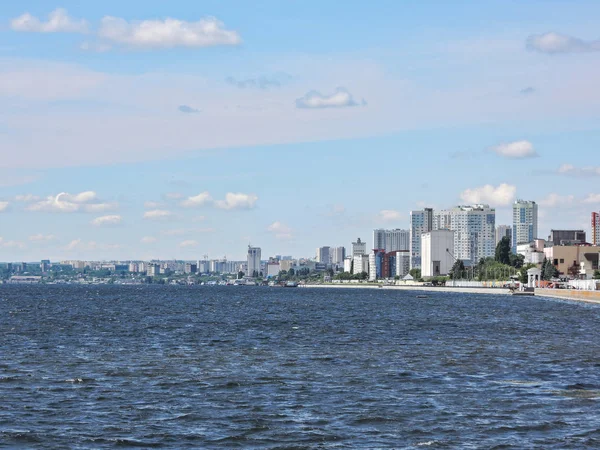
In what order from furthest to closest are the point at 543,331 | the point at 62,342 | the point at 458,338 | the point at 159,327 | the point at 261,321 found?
1. the point at 261,321
2. the point at 159,327
3. the point at 543,331
4. the point at 458,338
5. the point at 62,342

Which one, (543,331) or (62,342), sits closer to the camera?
(62,342)

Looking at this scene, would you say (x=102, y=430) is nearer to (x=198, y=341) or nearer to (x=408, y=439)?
(x=408, y=439)

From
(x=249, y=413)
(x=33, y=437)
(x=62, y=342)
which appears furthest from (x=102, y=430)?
(x=62, y=342)

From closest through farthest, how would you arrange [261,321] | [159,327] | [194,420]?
[194,420] → [159,327] → [261,321]

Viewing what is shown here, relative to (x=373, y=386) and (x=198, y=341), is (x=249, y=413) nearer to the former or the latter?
(x=373, y=386)

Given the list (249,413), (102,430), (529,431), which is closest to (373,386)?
(249,413)

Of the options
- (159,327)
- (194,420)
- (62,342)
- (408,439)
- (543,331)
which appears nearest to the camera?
(408,439)

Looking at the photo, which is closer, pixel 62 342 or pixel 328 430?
pixel 328 430

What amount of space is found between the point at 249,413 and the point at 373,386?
7713 millimetres

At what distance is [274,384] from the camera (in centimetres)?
3947

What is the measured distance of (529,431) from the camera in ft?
96.8

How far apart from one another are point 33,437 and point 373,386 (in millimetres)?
14565

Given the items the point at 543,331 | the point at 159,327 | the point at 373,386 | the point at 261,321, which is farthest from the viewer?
the point at 261,321

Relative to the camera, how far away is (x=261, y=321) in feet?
301
